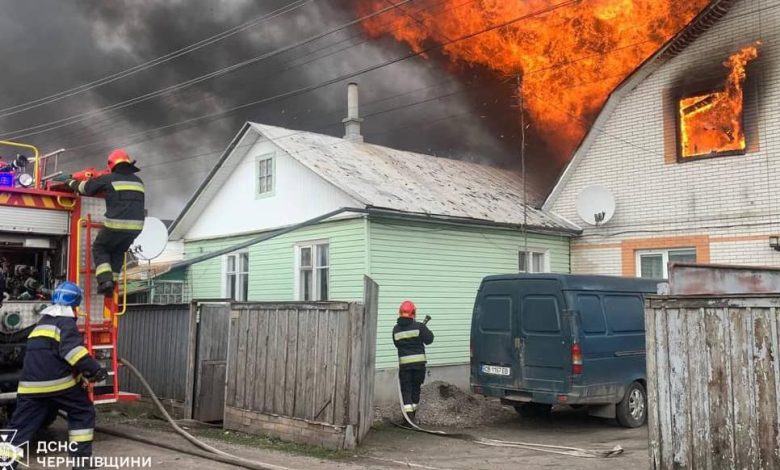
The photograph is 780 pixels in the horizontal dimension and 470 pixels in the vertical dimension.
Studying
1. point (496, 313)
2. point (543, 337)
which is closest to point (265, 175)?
point (496, 313)

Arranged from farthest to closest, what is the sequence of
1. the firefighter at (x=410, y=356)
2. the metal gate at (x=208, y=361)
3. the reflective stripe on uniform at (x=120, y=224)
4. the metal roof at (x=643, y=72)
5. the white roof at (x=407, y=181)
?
the metal roof at (x=643, y=72) → the white roof at (x=407, y=181) → the firefighter at (x=410, y=356) → the metal gate at (x=208, y=361) → the reflective stripe on uniform at (x=120, y=224)

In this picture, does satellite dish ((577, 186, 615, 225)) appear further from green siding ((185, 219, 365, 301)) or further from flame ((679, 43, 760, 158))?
green siding ((185, 219, 365, 301))

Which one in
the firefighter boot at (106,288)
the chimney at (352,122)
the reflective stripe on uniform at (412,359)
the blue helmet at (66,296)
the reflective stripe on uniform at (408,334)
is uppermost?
the chimney at (352,122)

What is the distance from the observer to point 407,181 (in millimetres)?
15133

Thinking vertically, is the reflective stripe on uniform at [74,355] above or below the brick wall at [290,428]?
above

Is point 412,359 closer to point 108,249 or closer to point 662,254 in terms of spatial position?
point 108,249

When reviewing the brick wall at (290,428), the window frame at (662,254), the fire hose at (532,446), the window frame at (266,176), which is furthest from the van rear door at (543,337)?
the window frame at (266,176)

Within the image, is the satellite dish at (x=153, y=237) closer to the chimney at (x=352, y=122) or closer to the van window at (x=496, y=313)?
the van window at (x=496, y=313)

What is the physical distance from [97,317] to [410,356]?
175 inches

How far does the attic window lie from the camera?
15.3 meters

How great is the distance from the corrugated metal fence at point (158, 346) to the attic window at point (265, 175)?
4.61 meters

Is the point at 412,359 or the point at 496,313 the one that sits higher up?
the point at 496,313

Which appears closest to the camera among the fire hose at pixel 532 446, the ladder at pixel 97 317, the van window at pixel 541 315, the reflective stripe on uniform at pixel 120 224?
the reflective stripe on uniform at pixel 120 224

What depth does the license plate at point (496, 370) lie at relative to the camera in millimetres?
10230
